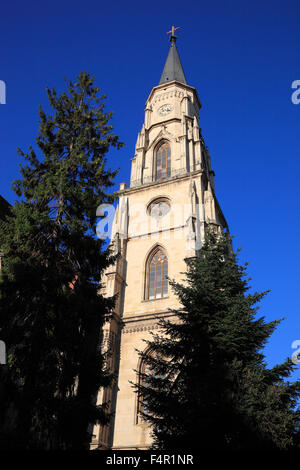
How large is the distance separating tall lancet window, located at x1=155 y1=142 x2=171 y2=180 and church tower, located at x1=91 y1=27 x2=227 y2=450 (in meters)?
0.04

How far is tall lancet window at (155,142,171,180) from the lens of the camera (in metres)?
28.0

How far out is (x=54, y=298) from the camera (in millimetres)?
9031

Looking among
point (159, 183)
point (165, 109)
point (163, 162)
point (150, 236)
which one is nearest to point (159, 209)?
point (159, 183)

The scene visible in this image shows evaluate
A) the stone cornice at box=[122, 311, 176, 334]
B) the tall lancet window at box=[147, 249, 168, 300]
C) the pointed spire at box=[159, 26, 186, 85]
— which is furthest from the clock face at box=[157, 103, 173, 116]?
the stone cornice at box=[122, 311, 176, 334]

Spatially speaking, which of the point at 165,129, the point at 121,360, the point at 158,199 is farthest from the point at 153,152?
the point at 121,360

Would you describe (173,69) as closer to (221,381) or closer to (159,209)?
(159,209)

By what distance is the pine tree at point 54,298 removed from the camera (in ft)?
26.2

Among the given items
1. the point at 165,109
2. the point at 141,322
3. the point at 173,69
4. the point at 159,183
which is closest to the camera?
the point at 141,322

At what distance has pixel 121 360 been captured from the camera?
62.8 feet

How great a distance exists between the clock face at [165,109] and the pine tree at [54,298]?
842 inches

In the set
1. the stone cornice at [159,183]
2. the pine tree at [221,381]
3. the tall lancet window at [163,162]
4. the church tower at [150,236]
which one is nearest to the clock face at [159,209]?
the church tower at [150,236]

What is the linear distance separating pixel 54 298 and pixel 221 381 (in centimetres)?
476
